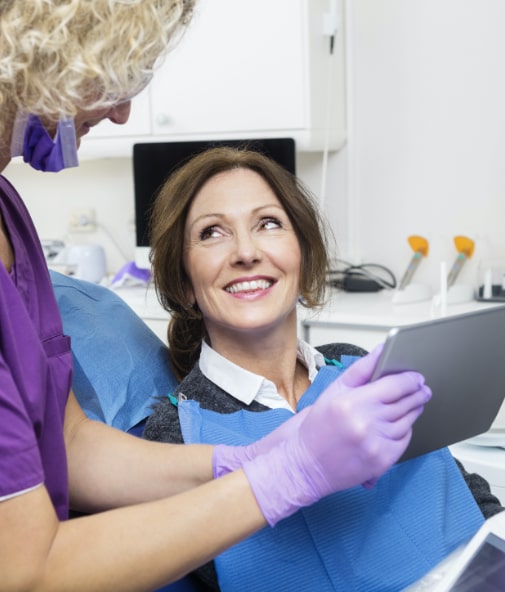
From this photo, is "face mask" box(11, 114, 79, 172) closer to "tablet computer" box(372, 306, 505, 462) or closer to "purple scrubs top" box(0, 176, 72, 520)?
"purple scrubs top" box(0, 176, 72, 520)

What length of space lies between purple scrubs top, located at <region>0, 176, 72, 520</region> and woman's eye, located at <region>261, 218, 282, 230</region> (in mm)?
439

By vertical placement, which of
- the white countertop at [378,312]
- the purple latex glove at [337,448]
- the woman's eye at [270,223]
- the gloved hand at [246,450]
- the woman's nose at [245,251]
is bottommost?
the white countertop at [378,312]

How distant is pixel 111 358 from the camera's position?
1530 millimetres

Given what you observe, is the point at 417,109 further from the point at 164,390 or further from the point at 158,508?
the point at 158,508

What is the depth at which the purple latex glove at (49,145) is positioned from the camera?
934 millimetres

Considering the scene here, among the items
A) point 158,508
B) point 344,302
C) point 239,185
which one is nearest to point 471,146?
point 344,302

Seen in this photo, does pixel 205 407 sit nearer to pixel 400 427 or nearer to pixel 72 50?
pixel 400 427

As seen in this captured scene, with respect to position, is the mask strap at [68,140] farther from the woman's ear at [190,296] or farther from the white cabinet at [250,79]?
the white cabinet at [250,79]

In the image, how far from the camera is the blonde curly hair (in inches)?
32.2

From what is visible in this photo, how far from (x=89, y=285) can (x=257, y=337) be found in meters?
0.45

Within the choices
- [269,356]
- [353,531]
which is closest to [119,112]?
[269,356]

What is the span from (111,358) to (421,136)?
161 cm

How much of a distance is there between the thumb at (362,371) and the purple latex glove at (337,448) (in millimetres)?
22

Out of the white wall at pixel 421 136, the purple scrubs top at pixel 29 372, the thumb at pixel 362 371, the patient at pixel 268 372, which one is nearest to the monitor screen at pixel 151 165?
the white wall at pixel 421 136
